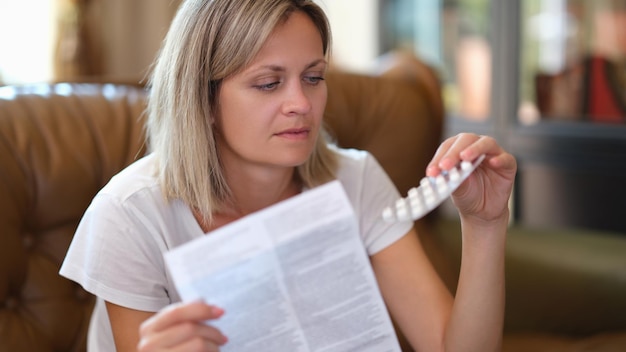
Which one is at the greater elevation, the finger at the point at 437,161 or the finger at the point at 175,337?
the finger at the point at 437,161

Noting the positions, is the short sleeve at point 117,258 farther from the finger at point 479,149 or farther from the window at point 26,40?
the window at point 26,40

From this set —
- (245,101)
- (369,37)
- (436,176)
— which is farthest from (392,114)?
(369,37)

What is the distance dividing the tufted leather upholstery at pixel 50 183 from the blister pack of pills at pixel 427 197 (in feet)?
2.02

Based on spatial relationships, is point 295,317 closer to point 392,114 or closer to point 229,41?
point 229,41

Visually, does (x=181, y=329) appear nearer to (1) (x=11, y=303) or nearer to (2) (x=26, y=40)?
(1) (x=11, y=303)

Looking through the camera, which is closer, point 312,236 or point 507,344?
point 312,236

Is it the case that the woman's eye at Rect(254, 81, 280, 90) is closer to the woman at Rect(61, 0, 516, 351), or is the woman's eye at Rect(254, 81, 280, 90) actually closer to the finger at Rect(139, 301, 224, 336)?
the woman at Rect(61, 0, 516, 351)

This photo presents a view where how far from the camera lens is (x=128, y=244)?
3.63ft

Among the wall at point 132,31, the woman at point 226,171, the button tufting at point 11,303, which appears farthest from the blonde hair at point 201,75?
the wall at point 132,31

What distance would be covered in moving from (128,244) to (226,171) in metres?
0.22

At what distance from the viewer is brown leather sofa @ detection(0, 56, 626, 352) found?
136 cm

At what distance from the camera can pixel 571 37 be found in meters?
2.46

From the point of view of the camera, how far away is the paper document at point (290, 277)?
2.95ft

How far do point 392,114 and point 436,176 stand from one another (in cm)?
81
